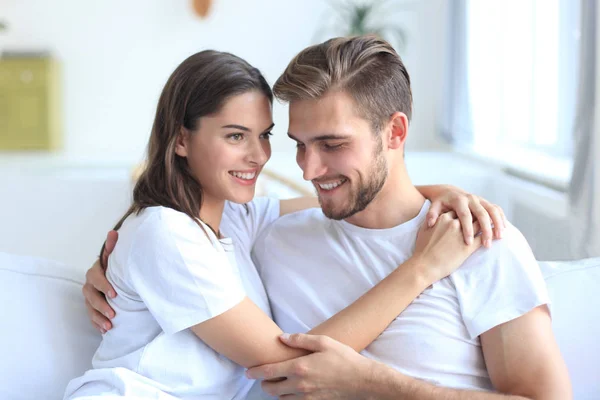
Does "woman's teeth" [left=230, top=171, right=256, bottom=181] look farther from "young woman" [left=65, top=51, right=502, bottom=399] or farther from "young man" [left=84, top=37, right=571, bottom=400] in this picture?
"young man" [left=84, top=37, right=571, bottom=400]

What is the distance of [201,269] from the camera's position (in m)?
1.46

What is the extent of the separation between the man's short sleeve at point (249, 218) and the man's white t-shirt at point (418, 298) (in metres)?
0.07

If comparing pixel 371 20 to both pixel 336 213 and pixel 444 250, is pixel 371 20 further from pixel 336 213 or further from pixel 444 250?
pixel 444 250

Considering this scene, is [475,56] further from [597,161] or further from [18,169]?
[18,169]

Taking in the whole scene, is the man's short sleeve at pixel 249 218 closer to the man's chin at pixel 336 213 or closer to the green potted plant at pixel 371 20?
the man's chin at pixel 336 213

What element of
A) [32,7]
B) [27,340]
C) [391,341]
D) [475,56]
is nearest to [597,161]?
[391,341]

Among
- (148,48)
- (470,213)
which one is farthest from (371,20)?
(470,213)

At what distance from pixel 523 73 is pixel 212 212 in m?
3.19

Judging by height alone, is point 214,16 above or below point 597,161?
above

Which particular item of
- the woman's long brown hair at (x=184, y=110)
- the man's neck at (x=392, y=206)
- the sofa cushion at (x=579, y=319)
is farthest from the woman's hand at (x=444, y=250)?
the woman's long brown hair at (x=184, y=110)

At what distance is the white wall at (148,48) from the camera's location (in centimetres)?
586

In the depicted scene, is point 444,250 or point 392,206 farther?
point 392,206

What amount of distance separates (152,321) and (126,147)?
15.1ft

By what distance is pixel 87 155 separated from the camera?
5.95 m
